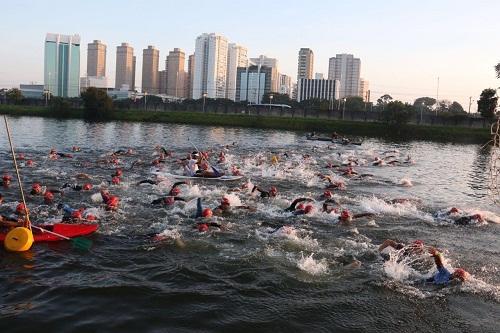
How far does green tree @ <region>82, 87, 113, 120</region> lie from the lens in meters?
94.9

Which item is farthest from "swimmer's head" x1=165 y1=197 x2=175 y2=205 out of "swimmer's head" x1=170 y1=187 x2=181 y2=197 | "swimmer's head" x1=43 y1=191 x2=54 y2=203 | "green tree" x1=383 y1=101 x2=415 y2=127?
"green tree" x1=383 y1=101 x2=415 y2=127

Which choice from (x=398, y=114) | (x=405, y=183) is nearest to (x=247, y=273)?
(x=405, y=183)

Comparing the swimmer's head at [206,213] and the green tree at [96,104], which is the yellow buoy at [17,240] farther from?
the green tree at [96,104]

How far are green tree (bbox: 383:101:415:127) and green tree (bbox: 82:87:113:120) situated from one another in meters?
53.0

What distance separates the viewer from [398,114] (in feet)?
287

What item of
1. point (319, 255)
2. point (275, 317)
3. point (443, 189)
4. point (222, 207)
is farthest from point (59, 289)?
point (443, 189)

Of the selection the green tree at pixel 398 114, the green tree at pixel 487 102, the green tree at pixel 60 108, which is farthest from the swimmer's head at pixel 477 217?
the green tree at pixel 60 108

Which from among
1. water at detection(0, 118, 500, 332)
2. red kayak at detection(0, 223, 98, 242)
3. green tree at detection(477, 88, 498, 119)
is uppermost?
green tree at detection(477, 88, 498, 119)

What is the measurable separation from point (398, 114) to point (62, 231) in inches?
3153

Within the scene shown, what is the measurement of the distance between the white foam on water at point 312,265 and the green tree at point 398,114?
78236 mm

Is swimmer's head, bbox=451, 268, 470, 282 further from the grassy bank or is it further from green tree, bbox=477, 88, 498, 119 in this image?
green tree, bbox=477, 88, 498, 119

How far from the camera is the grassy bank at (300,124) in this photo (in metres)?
84.4

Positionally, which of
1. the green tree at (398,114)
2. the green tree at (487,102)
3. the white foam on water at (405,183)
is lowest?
the white foam on water at (405,183)

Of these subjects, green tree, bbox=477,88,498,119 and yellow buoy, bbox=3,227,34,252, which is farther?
green tree, bbox=477,88,498,119
